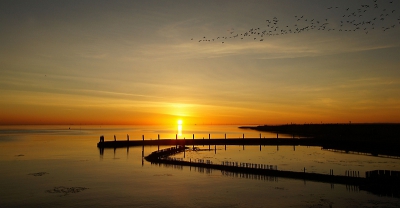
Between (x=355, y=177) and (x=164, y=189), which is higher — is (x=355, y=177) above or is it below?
above

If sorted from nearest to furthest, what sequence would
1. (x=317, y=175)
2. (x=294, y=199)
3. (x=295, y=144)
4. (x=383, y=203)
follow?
(x=383, y=203) < (x=294, y=199) < (x=317, y=175) < (x=295, y=144)

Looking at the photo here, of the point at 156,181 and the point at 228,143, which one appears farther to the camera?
the point at 228,143

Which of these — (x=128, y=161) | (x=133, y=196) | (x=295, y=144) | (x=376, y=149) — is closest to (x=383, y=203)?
(x=133, y=196)

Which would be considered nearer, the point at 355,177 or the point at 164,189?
the point at 164,189

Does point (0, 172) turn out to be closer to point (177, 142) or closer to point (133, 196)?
point (133, 196)

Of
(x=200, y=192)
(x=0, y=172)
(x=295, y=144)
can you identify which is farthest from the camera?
(x=295, y=144)

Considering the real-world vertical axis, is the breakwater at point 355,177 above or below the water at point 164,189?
above

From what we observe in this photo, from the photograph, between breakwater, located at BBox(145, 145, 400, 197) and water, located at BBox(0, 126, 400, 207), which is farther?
breakwater, located at BBox(145, 145, 400, 197)

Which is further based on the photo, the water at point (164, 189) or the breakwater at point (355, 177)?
the breakwater at point (355, 177)

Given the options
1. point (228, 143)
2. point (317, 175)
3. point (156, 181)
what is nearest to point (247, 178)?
point (317, 175)

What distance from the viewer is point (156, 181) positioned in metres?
42.2

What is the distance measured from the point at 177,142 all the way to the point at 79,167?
47455 millimetres

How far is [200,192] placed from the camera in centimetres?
3634

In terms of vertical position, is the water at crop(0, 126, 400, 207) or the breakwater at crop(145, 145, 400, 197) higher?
the breakwater at crop(145, 145, 400, 197)
